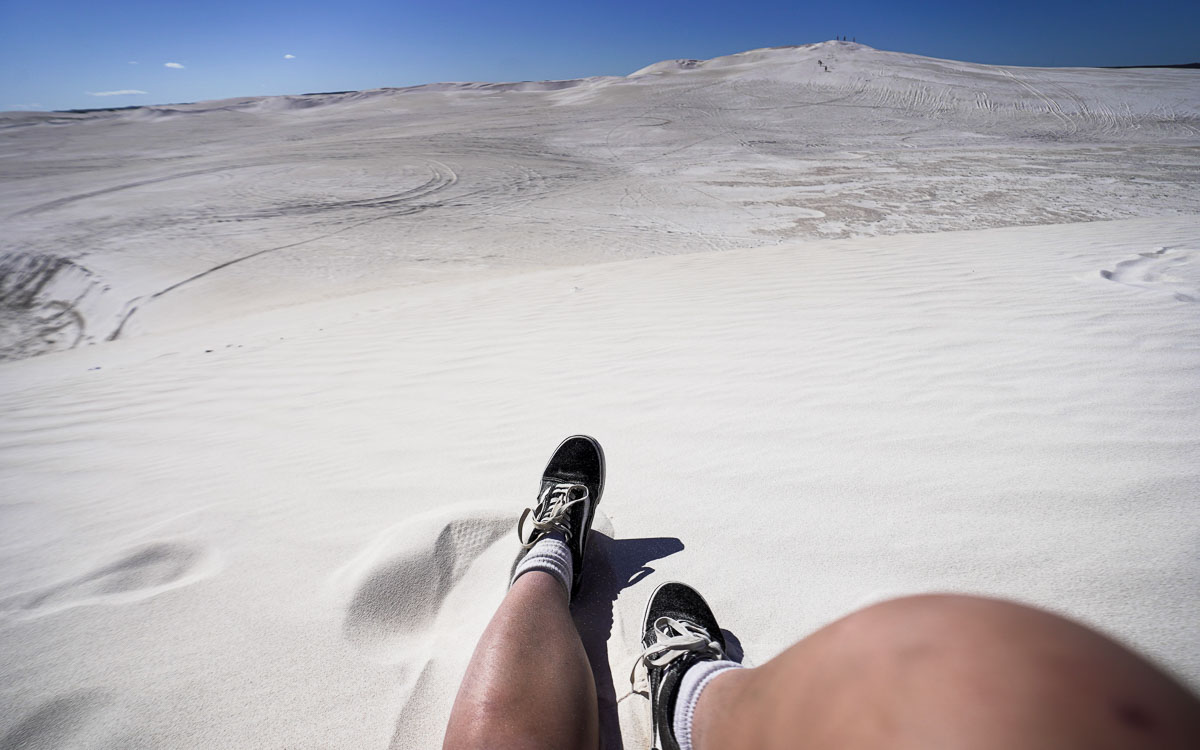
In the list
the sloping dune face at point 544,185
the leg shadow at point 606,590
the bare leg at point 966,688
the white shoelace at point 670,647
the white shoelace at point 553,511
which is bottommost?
the leg shadow at point 606,590

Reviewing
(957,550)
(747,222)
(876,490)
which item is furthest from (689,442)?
(747,222)

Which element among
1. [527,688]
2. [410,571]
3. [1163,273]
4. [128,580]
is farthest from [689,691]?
[1163,273]

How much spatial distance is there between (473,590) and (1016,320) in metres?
3.33

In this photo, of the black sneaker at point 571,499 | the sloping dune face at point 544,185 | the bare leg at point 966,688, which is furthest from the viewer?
the sloping dune face at point 544,185

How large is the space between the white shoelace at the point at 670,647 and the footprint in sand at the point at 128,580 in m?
1.37

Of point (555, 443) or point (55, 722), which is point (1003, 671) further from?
point (555, 443)

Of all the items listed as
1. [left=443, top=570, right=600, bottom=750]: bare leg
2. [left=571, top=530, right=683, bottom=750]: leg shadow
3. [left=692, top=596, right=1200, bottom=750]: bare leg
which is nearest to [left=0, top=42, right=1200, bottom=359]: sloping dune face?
[left=571, top=530, right=683, bottom=750]: leg shadow

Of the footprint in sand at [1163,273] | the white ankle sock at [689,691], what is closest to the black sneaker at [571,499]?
the white ankle sock at [689,691]

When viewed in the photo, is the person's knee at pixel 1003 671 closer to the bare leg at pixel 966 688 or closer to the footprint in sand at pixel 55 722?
the bare leg at pixel 966 688

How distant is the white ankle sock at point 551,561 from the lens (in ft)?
5.05

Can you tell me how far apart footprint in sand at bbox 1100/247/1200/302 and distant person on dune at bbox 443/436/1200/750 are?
12.6ft

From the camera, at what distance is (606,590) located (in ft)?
5.43

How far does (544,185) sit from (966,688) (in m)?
Answer: 12.3

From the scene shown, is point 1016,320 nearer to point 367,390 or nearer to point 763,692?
point 763,692
